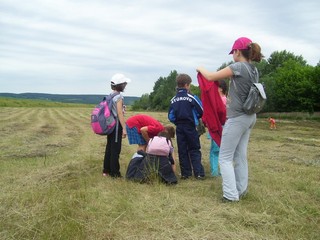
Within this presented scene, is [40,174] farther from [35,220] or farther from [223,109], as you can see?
[223,109]

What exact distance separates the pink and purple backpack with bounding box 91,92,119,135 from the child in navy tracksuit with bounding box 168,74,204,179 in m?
1.03

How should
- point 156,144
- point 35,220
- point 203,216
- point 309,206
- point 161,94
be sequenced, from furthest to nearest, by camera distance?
1. point 161,94
2. point 156,144
3. point 309,206
4. point 203,216
5. point 35,220

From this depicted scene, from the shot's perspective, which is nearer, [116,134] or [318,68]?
[116,134]

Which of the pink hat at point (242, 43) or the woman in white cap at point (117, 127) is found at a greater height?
the pink hat at point (242, 43)

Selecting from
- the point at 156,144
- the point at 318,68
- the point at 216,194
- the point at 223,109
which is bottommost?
the point at 216,194

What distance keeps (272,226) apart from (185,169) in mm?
2756

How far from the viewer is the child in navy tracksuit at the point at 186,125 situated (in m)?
6.33

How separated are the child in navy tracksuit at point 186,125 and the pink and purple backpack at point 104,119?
3.37 feet

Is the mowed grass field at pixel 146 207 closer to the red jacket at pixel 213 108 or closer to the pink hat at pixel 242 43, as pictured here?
the red jacket at pixel 213 108

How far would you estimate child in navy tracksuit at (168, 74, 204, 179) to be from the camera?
20.8 feet

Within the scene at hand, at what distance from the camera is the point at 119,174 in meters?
6.44

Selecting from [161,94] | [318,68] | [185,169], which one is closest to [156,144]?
[185,169]

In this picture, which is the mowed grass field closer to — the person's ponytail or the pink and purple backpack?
the pink and purple backpack

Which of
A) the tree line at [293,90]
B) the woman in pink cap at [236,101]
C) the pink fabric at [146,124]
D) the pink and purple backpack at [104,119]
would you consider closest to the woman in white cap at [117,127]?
the pink and purple backpack at [104,119]
